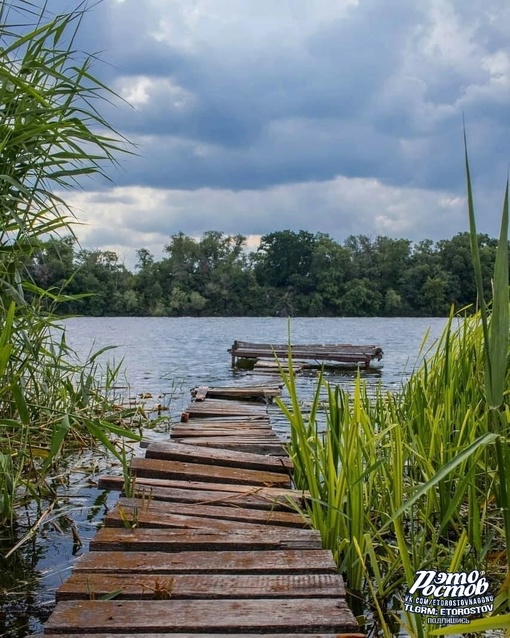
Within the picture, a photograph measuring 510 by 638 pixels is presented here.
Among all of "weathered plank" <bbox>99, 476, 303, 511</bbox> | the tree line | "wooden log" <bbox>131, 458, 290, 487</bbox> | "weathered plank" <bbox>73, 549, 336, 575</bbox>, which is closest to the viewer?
"weathered plank" <bbox>73, 549, 336, 575</bbox>

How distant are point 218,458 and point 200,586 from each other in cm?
258

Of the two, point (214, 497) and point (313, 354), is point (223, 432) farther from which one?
point (313, 354)

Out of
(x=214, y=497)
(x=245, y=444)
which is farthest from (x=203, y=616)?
→ (x=245, y=444)

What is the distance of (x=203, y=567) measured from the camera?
10.1 feet

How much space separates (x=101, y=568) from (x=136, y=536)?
43 centimetres

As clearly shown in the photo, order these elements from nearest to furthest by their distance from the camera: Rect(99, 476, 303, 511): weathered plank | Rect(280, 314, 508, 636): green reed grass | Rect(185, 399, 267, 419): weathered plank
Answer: Rect(280, 314, 508, 636): green reed grass → Rect(99, 476, 303, 511): weathered plank → Rect(185, 399, 267, 419): weathered plank

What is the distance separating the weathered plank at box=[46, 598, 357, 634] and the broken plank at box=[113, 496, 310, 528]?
1143 millimetres

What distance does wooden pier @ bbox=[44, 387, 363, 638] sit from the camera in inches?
99.3

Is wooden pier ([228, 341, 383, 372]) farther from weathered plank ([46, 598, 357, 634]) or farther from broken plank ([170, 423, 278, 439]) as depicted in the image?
weathered plank ([46, 598, 357, 634])

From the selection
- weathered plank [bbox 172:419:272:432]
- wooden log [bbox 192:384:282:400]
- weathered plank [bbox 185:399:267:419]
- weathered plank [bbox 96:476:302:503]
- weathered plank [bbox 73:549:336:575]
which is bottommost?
wooden log [bbox 192:384:282:400]

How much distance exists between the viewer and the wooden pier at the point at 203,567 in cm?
252

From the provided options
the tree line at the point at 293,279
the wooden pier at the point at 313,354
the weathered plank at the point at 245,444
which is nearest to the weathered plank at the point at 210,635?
the weathered plank at the point at 245,444

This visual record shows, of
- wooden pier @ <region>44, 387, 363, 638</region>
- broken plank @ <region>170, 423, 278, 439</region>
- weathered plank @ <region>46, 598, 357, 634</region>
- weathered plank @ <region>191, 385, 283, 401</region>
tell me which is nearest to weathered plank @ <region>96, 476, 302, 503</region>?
wooden pier @ <region>44, 387, 363, 638</region>

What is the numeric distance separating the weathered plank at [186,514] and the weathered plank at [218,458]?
3.97 feet
